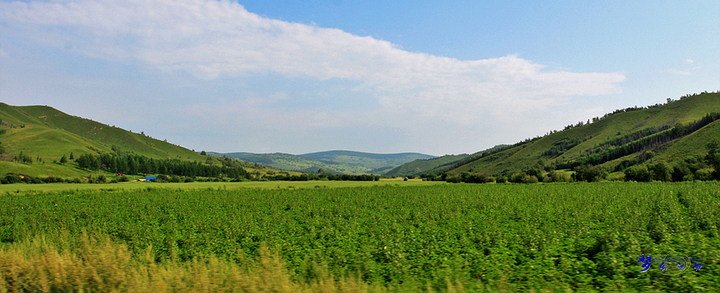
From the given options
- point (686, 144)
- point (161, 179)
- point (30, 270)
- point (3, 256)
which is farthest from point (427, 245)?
point (686, 144)

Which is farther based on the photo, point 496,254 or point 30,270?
point 496,254

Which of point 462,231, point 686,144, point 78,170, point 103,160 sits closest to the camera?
point 462,231

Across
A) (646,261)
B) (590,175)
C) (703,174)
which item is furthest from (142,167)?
(703,174)

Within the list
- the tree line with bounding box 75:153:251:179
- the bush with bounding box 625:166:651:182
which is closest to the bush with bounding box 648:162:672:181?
the bush with bounding box 625:166:651:182

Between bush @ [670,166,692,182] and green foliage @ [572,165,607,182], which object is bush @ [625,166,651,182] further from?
green foliage @ [572,165,607,182]

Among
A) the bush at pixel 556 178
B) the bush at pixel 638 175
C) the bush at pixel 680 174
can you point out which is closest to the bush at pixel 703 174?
the bush at pixel 680 174

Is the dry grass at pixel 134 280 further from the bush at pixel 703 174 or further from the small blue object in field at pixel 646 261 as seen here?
the bush at pixel 703 174

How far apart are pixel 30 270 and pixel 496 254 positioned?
55.9 feet

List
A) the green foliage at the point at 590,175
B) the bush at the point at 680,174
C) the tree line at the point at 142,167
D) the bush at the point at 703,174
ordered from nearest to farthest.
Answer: the bush at the point at 703,174 → the bush at the point at 680,174 → the green foliage at the point at 590,175 → the tree line at the point at 142,167

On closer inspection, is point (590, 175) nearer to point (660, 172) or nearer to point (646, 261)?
point (660, 172)

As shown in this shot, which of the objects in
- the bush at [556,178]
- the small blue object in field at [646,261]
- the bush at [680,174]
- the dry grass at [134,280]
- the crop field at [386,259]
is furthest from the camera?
the bush at [556,178]

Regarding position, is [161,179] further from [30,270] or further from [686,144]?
[686,144]

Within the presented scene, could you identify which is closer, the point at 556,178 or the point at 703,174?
the point at 703,174

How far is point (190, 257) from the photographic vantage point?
17.1 m
